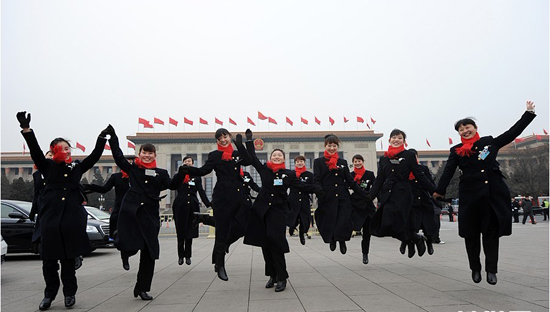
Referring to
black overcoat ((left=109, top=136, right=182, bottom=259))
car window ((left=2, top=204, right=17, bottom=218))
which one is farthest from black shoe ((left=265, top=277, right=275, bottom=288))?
car window ((left=2, top=204, right=17, bottom=218))

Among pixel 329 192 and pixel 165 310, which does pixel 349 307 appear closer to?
pixel 165 310

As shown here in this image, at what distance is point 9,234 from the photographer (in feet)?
35.7

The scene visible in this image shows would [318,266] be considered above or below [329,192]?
below

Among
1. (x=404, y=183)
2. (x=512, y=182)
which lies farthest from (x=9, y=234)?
(x=512, y=182)

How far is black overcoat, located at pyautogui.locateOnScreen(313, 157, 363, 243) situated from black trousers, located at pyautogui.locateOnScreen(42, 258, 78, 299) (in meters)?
3.89

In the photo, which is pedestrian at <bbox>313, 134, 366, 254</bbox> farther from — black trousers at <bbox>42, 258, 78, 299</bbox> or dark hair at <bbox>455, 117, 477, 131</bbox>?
black trousers at <bbox>42, 258, 78, 299</bbox>

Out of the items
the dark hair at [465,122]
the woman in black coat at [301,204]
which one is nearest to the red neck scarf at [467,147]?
the dark hair at [465,122]

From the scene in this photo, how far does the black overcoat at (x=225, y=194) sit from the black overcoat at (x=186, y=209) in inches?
107

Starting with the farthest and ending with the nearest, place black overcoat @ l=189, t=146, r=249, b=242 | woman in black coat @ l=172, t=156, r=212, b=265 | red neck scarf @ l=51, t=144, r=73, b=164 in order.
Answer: woman in black coat @ l=172, t=156, r=212, b=265, black overcoat @ l=189, t=146, r=249, b=242, red neck scarf @ l=51, t=144, r=73, b=164

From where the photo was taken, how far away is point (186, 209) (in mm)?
8875

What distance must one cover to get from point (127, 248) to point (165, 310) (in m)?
1.02

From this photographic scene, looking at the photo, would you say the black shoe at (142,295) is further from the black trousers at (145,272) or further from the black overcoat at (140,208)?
the black overcoat at (140,208)

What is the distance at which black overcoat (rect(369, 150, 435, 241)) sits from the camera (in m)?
6.73

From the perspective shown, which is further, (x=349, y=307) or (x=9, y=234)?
(x=9, y=234)
